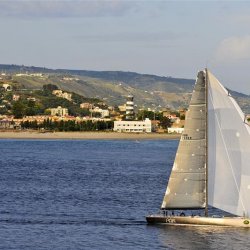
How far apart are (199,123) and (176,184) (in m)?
3.56

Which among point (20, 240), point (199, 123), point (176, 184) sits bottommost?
point (20, 240)

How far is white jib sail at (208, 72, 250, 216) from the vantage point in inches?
1924

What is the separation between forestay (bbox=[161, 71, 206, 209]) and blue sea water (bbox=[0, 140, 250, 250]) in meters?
1.58

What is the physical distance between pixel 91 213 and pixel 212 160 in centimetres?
1283

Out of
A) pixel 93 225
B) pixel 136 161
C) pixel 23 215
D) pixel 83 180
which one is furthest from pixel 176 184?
pixel 136 161

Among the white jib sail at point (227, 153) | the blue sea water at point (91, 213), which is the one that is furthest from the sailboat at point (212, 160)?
the blue sea water at point (91, 213)

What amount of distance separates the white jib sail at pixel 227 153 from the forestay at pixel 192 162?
503 mm

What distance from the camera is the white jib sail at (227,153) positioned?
48875 millimetres

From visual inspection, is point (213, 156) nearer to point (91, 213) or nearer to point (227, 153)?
point (227, 153)

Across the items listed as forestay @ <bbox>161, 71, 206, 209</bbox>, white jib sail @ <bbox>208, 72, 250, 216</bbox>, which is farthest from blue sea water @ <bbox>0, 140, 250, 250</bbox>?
white jib sail @ <bbox>208, 72, 250, 216</bbox>

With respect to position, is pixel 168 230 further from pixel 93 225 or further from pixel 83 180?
pixel 83 180

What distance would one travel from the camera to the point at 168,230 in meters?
49.6

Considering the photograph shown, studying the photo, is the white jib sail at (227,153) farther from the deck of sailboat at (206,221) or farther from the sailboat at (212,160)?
the deck of sailboat at (206,221)

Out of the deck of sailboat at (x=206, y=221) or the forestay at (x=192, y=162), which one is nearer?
the forestay at (x=192, y=162)
